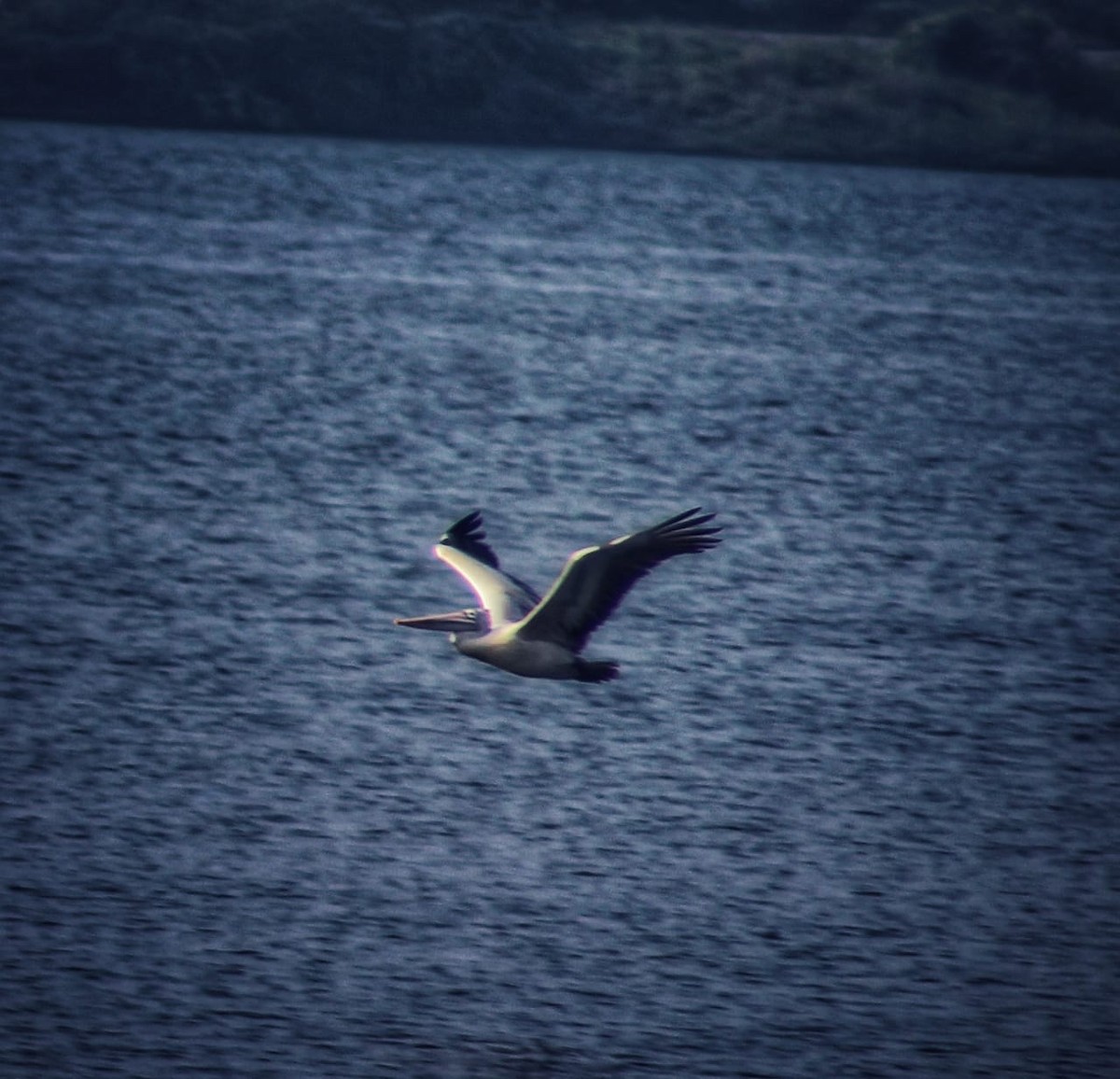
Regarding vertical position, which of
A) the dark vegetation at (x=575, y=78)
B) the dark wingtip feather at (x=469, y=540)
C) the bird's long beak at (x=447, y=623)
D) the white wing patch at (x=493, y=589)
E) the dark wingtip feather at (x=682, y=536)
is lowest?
the bird's long beak at (x=447, y=623)

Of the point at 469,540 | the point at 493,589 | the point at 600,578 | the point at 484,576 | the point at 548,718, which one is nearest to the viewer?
the point at 600,578

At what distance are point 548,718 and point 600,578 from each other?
6.43 m

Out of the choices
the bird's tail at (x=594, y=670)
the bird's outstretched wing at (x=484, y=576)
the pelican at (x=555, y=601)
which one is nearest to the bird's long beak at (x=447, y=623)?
the pelican at (x=555, y=601)

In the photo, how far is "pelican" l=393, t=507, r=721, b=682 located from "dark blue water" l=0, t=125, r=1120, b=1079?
88.8 inches

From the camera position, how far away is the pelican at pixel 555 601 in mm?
12656

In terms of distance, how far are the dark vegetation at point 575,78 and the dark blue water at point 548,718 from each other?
4945 cm

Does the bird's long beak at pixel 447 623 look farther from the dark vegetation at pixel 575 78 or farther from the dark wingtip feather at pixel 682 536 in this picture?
the dark vegetation at pixel 575 78

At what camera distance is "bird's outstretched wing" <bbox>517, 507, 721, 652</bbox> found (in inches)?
496

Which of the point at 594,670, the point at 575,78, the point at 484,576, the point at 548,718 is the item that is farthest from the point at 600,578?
the point at 575,78

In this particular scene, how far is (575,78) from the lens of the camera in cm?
9438

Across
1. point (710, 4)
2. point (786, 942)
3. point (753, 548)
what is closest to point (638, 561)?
point (786, 942)

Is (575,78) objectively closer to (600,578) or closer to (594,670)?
(594,670)

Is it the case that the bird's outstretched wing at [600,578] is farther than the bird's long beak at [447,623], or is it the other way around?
the bird's long beak at [447,623]

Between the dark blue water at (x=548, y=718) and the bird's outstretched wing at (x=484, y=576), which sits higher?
the bird's outstretched wing at (x=484, y=576)
